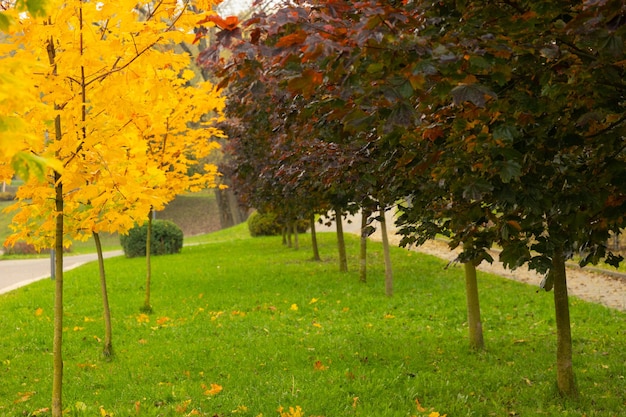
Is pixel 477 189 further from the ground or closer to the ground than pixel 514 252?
further from the ground

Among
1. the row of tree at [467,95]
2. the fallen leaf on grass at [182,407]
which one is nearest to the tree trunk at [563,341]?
the row of tree at [467,95]

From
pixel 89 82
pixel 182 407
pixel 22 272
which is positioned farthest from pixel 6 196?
pixel 89 82

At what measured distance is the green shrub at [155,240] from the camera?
18969 millimetres

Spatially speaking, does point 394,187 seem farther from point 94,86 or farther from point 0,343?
point 0,343

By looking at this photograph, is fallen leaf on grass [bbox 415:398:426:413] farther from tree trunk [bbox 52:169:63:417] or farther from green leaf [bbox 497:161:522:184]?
green leaf [bbox 497:161:522:184]

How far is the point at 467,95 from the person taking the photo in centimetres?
214

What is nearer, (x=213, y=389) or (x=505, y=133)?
(x=505, y=133)

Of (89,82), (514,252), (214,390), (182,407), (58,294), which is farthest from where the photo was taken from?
(214,390)

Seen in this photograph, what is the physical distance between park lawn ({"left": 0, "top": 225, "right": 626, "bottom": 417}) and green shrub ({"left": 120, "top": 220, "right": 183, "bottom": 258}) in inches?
261

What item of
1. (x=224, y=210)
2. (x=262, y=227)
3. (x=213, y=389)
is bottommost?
(x=213, y=389)

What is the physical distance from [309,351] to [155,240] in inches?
534

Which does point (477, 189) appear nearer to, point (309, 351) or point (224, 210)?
point (309, 351)

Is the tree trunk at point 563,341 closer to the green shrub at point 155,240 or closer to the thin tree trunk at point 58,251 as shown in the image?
the thin tree trunk at point 58,251

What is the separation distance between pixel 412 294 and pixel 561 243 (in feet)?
22.5
